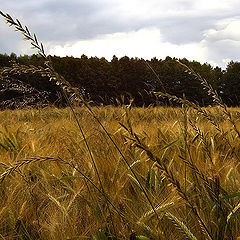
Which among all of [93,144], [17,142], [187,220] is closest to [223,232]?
[187,220]

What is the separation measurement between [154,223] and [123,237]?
114mm

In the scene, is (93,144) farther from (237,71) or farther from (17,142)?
(237,71)

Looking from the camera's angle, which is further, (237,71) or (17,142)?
(237,71)

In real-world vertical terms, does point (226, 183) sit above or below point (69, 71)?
below

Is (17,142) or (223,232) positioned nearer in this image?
(223,232)

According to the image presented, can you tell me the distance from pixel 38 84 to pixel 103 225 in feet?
49.9

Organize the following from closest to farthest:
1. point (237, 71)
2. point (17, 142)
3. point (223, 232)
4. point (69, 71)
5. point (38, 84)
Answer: point (223, 232)
point (17, 142)
point (38, 84)
point (69, 71)
point (237, 71)

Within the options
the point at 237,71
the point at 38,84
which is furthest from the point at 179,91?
the point at 38,84

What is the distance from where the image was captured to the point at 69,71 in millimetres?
17891

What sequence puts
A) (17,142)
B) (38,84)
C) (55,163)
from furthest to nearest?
(38,84) < (17,142) < (55,163)

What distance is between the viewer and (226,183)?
3.68 ft

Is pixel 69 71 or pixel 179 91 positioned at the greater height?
pixel 69 71

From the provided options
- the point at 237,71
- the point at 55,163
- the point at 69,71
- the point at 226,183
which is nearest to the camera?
the point at 226,183

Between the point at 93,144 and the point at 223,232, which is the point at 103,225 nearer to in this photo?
the point at 223,232
